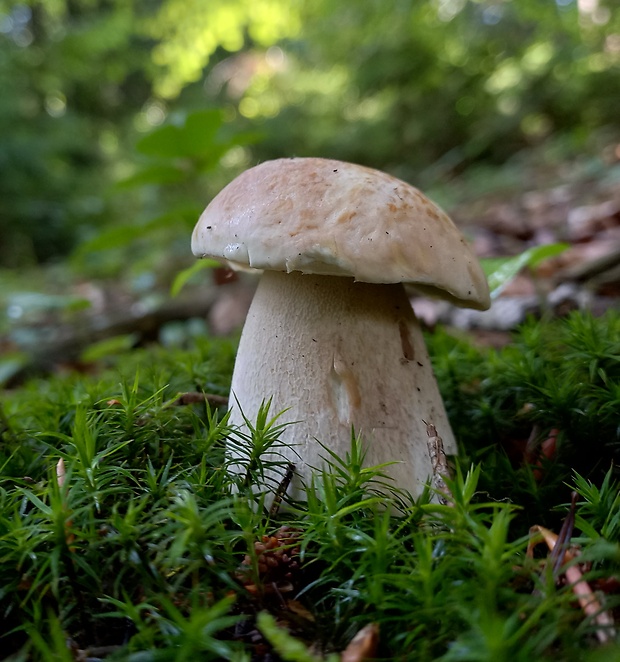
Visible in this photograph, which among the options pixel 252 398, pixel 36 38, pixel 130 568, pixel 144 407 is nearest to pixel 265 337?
pixel 252 398

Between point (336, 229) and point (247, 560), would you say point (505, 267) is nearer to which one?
point (336, 229)

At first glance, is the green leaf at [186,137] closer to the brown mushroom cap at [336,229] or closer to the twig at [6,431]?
the brown mushroom cap at [336,229]

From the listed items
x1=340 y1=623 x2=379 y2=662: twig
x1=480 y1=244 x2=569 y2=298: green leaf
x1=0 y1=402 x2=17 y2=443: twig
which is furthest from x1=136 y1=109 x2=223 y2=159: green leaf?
x1=340 y1=623 x2=379 y2=662: twig

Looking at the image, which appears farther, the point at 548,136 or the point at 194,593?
the point at 548,136

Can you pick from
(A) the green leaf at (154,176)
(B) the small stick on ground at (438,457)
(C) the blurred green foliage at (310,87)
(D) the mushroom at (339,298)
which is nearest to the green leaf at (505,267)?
(D) the mushroom at (339,298)

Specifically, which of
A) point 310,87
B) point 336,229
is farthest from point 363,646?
point 310,87

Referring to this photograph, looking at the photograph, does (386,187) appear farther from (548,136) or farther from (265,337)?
(548,136)
